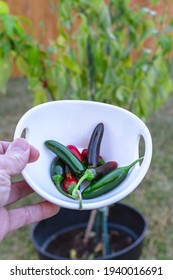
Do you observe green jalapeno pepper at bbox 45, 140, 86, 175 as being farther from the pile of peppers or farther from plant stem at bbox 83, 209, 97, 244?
plant stem at bbox 83, 209, 97, 244

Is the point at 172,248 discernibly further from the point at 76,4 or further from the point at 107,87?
the point at 76,4

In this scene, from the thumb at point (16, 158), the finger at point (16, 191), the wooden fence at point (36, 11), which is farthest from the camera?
the wooden fence at point (36, 11)

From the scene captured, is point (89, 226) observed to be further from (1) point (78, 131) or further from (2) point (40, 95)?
(1) point (78, 131)

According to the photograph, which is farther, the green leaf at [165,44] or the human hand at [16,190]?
the green leaf at [165,44]

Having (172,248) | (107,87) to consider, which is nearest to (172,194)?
(172,248)

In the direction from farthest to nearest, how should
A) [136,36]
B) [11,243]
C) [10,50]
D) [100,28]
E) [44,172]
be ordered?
1. [11,243]
2. [136,36]
3. [100,28]
4. [10,50]
5. [44,172]

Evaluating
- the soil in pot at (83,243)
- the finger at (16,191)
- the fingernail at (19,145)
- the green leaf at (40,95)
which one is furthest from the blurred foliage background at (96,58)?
the fingernail at (19,145)

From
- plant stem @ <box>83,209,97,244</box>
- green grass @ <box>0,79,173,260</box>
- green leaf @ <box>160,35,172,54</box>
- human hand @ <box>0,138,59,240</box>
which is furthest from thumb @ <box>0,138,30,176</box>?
green grass @ <box>0,79,173,260</box>

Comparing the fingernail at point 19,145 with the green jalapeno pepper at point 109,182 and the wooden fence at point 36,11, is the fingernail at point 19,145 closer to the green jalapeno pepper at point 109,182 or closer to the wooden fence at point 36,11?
the green jalapeno pepper at point 109,182
